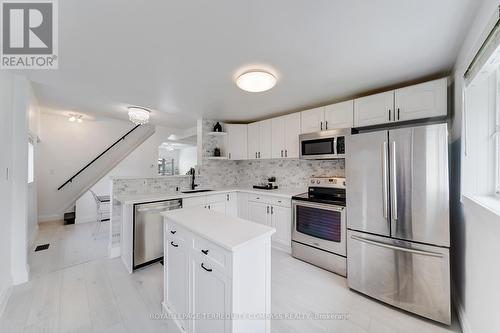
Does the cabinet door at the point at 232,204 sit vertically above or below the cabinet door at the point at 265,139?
below

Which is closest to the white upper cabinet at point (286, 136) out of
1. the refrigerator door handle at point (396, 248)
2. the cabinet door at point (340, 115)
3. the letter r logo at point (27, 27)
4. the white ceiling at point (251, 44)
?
the cabinet door at point (340, 115)

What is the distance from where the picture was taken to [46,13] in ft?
4.15

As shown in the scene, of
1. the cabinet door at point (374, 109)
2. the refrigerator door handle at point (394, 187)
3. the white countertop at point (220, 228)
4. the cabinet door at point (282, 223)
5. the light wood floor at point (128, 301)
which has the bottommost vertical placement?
the light wood floor at point (128, 301)

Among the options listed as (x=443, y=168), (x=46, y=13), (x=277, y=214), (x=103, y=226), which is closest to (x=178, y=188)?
(x=277, y=214)

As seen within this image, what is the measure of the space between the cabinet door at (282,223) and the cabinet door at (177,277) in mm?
1835

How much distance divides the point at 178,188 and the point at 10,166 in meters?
1.98

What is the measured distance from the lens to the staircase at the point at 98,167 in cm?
475

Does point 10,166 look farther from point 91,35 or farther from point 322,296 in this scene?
point 322,296

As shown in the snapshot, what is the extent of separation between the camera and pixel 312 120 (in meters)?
3.00

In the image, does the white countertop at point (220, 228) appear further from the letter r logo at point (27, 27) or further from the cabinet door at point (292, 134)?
the cabinet door at point (292, 134)

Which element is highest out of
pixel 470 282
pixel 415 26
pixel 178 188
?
pixel 415 26

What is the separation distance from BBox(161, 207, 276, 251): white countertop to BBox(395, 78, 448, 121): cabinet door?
2.11 meters

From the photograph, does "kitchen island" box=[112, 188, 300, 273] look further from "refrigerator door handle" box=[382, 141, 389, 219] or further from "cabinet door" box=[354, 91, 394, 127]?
"cabinet door" box=[354, 91, 394, 127]

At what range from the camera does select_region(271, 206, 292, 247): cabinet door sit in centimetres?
297
